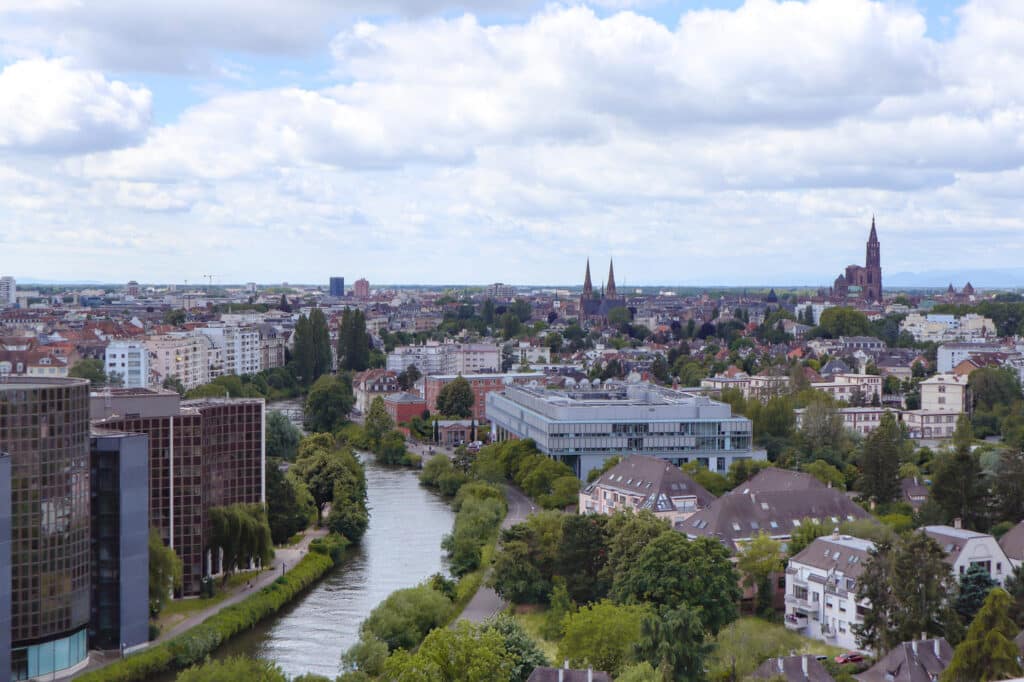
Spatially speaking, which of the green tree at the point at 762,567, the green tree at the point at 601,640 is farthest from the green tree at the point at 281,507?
the green tree at the point at 601,640

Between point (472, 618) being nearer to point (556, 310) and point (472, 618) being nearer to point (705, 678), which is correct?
point (705, 678)

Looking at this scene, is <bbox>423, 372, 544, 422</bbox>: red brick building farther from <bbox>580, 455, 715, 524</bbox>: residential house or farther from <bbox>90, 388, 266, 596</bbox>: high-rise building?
<bbox>90, 388, 266, 596</bbox>: high-rise building

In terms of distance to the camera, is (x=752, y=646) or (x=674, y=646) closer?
(x=674, y=646)

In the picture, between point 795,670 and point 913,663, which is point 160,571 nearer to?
point 795,670

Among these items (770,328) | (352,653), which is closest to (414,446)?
(352,653)

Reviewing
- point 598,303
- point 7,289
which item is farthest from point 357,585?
point 7,289

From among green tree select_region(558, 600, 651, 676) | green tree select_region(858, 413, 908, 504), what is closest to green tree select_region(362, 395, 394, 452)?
green tree select_region(858, 413, 908, 504)
